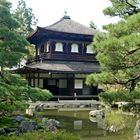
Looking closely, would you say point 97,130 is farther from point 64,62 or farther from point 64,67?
point 64,62

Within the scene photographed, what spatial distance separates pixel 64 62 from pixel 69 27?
406 cm

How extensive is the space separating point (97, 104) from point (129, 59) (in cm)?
1862

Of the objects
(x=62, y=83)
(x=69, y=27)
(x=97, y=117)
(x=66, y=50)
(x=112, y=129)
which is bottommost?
(x=97, y=117)

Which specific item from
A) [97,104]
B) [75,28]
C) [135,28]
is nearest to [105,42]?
[135,28]

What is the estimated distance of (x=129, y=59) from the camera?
37.0 ft

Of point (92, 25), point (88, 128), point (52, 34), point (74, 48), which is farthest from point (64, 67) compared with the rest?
point (92, 25)

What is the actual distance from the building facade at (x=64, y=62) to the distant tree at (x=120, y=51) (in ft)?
61.2

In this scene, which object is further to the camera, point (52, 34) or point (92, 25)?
point (92, 25)

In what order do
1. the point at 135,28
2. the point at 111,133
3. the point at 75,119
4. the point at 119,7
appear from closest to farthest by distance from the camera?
the point at 135,28
the point at 119,7
the point at 111,133
the point at 75,119

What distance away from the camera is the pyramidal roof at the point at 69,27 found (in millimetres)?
34062

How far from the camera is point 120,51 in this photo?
436 inches

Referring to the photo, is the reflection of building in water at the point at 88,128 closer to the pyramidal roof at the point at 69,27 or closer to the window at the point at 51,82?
the window at the point at 51,82

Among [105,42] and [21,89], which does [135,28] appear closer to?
[105,42]

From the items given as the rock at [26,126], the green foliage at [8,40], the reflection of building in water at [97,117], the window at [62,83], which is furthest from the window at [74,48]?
the rock at [26,126]
